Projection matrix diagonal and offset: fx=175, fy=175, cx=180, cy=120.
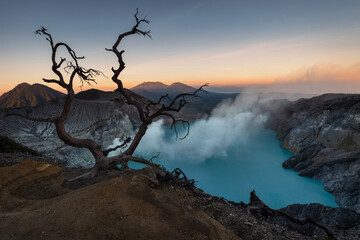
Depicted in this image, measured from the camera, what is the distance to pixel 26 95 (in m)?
112

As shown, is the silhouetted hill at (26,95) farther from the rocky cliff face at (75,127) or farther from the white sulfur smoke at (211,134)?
the white sulfur smoke at (211,134)

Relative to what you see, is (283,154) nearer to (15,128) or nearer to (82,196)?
(82,196)

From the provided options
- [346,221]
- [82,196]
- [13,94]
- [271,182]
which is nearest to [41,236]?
[82,196]

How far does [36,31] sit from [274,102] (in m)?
78.9

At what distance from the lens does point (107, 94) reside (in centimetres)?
6850

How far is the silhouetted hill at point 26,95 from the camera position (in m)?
106

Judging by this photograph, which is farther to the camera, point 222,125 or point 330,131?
point 222,125

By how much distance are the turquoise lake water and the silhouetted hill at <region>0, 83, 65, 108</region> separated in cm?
9693

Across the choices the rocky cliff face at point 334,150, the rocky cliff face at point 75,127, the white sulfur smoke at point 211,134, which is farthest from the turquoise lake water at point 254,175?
the rocky cliff face at point 75,127

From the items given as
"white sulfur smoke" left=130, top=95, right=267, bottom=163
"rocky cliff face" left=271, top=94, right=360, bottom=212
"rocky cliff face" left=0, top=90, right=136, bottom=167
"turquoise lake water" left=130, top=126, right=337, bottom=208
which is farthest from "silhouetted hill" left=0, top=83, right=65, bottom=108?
"rocky cliff face" left=271, top=94, right=360, bottom=212

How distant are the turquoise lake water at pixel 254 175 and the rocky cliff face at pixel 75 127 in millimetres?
11992

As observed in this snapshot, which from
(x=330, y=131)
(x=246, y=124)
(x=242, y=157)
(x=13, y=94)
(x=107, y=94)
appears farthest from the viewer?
(x=13, y=94)

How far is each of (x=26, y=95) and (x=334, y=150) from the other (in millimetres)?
150229

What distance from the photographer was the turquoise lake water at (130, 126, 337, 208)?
97.9ft
